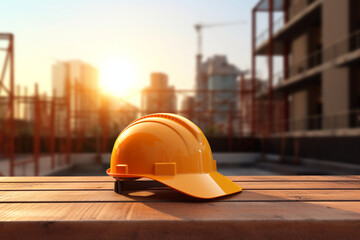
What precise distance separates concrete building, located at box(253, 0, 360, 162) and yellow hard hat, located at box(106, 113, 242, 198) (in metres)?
10.2

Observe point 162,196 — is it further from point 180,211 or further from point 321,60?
point 321,60

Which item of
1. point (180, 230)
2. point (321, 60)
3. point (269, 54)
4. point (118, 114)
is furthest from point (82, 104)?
point (180, 230)

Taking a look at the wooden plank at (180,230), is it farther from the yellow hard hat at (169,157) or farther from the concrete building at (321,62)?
the concrete building at (321,62)

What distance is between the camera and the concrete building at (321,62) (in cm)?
1324

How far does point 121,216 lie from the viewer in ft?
3.31

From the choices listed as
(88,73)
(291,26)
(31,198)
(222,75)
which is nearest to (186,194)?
(31,198)

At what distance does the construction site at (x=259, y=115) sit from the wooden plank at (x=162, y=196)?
8.76m

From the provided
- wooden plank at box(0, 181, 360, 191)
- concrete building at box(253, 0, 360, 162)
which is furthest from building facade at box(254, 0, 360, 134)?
wooden plank at box(0, 181, 360, 191)

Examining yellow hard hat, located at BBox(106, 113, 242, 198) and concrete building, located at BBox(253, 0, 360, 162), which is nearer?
yellow hard hat, located at BBox(106, 113, 242, 198)

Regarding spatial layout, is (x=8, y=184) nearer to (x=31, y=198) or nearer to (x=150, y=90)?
(x=31, y=198)

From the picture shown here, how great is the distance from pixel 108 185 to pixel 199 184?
0.55 metres

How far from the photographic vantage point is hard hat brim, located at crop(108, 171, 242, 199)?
1.28m

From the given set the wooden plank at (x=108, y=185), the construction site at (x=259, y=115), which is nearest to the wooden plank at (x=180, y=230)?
the wooden plank at (x=108, y=185)

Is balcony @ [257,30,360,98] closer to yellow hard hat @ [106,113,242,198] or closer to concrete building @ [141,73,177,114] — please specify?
concrete building @ [141,73,177,114]
